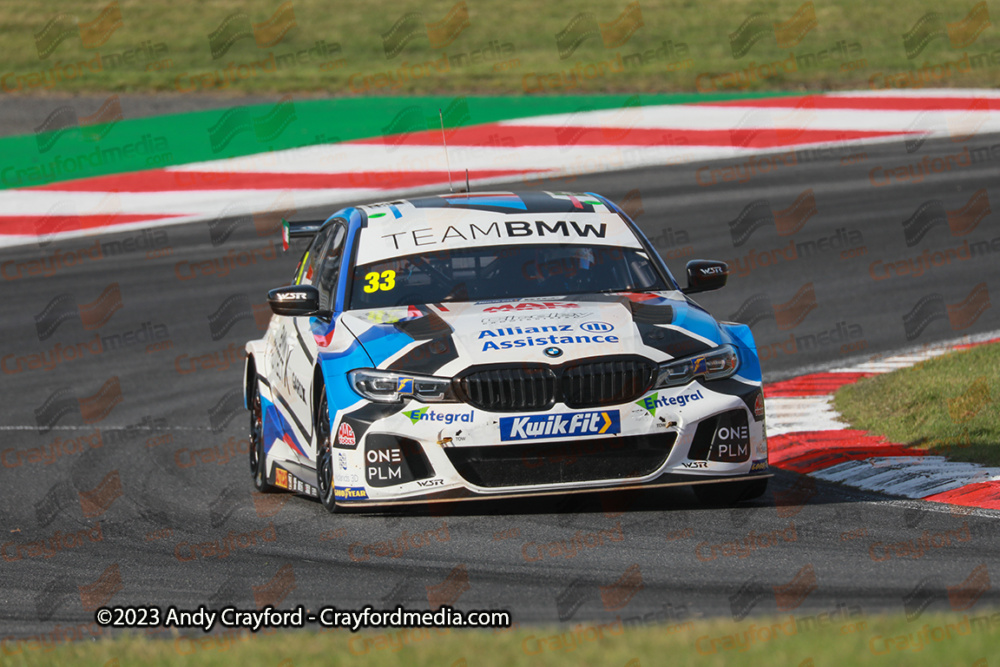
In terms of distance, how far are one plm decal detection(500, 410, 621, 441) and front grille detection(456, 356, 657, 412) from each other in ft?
0.15

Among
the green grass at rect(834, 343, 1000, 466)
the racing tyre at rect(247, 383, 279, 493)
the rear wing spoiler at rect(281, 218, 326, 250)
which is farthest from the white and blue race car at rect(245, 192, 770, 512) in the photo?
the green grass at rect(834, 343, 1000, 466)

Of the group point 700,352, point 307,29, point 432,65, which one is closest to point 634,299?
point 700,352

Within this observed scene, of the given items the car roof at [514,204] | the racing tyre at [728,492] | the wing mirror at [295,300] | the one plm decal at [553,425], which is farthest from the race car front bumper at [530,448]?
the car roof at [514,204]

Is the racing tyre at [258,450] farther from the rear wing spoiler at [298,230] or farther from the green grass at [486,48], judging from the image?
the green grass at [486,48]

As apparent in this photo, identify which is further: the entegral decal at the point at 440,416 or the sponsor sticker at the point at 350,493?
the sponsor sticker at the point at 350,493

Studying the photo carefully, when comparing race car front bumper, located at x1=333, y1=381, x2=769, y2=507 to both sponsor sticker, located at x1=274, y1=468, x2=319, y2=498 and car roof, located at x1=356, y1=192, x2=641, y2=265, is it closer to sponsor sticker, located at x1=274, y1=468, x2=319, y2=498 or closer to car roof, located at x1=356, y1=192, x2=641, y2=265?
sponsor sticker, located at x1=274, y1=468, x2=319, y2=498

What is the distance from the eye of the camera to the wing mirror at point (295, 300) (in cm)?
764

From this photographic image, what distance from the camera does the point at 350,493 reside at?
696cm

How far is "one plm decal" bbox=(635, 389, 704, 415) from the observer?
6.79 m

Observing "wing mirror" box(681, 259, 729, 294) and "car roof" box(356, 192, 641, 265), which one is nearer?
"wing mirror" box(681, 259, 729, 294)

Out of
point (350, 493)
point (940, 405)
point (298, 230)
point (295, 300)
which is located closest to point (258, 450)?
point (295, 300)

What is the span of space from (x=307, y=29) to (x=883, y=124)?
8161 millimetres

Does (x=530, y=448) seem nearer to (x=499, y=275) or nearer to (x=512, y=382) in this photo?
(x=512, y=382)

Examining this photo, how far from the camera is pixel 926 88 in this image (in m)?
19.2
